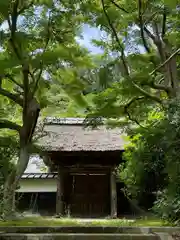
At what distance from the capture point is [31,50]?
754 centimetres

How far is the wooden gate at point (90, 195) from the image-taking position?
12.3m

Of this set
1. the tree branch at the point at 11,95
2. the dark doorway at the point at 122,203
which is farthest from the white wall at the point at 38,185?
the tree branch at the point at 11,95

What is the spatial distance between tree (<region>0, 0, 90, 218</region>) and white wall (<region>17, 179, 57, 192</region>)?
5669 mm

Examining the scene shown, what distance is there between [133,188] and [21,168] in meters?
3.08

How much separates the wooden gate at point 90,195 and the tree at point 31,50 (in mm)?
5183

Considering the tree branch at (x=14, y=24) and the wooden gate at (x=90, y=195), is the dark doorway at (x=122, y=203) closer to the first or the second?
the wooden gate at (x=90, y=195)

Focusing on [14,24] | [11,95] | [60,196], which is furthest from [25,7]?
[60,196]

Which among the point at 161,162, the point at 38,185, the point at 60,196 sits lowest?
the point at 60,196

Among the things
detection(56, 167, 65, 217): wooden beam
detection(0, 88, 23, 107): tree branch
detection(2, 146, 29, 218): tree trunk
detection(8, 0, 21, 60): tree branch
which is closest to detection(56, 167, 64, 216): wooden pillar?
detection(56, 167, 65, 217): wooden beam

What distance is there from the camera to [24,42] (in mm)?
6660

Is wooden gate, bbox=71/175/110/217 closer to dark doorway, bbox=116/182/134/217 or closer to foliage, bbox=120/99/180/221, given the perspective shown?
dark doorway, bbox=116/182/134/217

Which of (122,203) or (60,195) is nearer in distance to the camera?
(60,195)

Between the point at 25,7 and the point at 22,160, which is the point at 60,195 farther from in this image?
the point at 25,7

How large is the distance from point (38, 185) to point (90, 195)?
2.29 m
